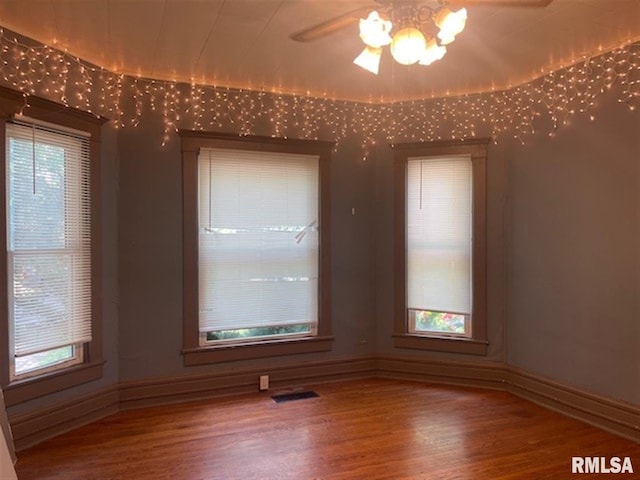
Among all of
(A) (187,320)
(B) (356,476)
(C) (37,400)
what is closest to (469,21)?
(B) (356,476)

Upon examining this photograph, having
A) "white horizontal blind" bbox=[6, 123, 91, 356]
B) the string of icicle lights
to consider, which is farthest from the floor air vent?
the string of icicle lights

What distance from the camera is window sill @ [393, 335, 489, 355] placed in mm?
4051

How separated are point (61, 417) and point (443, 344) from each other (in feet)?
10.0

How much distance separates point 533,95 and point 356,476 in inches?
123

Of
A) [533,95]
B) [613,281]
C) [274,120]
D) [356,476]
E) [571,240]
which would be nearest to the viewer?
[356,476]

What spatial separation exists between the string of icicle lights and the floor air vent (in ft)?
7.24

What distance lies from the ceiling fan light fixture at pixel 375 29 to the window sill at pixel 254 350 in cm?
274

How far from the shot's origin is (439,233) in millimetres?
4156

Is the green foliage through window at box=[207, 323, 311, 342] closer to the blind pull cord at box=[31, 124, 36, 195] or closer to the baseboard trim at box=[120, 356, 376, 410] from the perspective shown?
the baseboard trim at box=[120, 356, 376, 410]

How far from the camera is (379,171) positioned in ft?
14.1

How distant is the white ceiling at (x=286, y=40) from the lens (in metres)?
2.58

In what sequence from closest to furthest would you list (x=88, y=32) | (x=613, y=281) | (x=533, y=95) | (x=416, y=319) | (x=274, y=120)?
(x=88, y=32) < (x=613, y=281) < (x=533, y=95) < (x=274, y=120) < (x=416, y=319)

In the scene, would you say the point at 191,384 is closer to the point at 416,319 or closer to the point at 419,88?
the point at 416,319

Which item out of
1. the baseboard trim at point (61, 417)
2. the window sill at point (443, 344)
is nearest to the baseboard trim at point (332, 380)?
the baseboard trim at point (61, 417)
